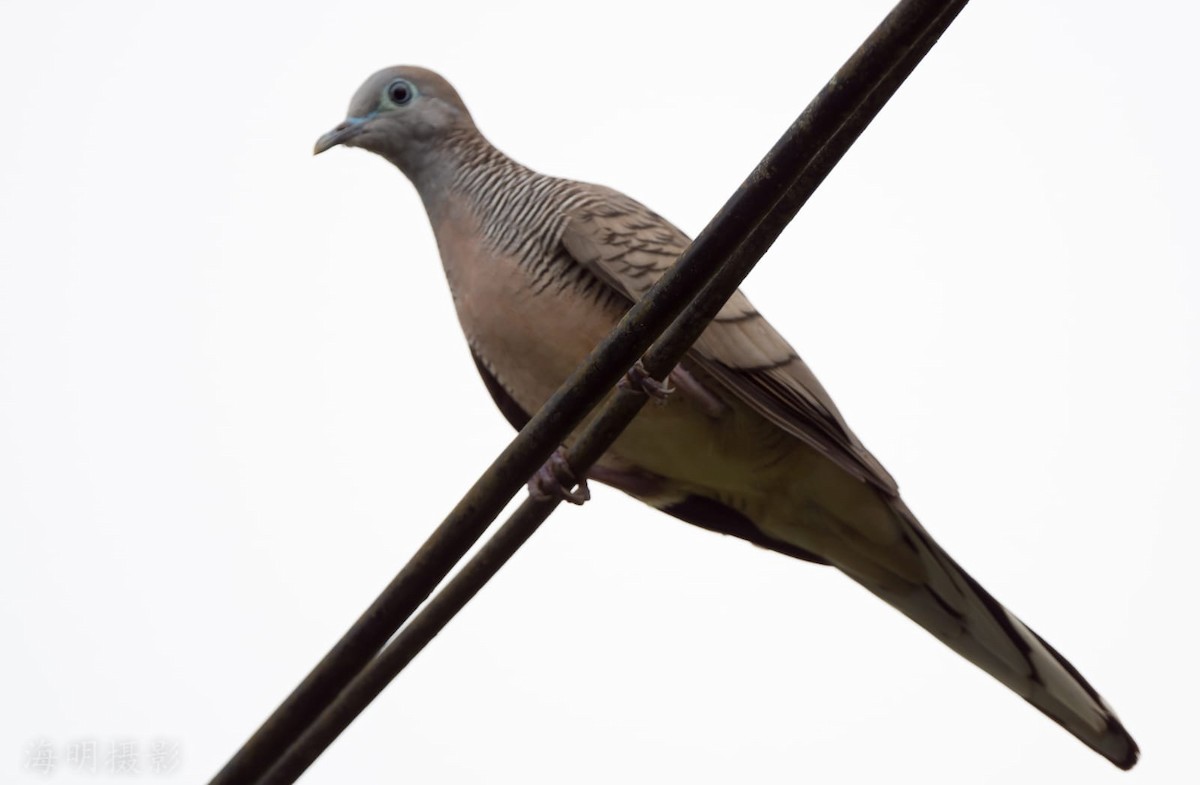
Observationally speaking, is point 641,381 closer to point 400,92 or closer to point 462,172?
point 462,172

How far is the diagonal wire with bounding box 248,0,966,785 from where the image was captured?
2598 millimetres

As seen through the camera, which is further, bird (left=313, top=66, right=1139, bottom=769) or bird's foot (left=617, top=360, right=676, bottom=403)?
bird (left=313, top=66, right=1139, bottom=769)

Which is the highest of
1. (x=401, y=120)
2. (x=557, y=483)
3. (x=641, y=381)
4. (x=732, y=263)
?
(x=732, y=263)

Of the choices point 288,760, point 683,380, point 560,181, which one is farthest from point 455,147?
point 288,760

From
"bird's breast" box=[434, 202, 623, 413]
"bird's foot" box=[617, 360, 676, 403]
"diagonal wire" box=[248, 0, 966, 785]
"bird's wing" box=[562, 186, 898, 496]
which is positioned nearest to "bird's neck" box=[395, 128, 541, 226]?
"bird's breast" box=[434, 202, 623, 413]

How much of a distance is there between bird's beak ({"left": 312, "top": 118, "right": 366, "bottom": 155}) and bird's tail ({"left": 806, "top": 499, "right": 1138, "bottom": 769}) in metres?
2.55

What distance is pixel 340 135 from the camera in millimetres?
5750

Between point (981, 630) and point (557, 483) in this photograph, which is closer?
point (557, 483)

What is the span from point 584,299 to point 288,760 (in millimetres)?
1995

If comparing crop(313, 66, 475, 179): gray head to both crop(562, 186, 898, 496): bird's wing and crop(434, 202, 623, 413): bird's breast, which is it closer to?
crop(434, 202, 623, 413): bird's breast

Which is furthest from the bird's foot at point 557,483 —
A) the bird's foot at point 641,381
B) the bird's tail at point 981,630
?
the bird's tail at point 981,630

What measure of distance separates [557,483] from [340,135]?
7.78 feet

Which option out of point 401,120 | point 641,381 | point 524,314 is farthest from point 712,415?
point 401,120

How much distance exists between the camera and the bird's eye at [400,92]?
5840 mm
